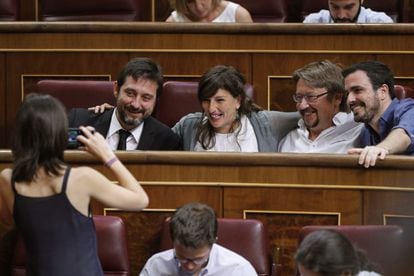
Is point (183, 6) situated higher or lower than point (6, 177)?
higher

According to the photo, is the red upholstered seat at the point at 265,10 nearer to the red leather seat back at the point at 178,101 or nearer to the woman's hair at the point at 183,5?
the woman's hair at the point at 183,5

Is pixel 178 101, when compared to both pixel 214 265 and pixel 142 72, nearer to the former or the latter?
pixel 142 72

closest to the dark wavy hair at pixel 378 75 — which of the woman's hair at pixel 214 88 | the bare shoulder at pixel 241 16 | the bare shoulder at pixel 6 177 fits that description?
the woman's hair at pixel 214 88

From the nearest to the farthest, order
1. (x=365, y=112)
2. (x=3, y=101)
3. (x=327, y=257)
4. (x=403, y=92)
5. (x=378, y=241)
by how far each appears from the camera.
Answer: (x=327, y=257)
(x=378, y=241)
(x=365, y=112)
(x=403, y=92)
(x=3, y=101)

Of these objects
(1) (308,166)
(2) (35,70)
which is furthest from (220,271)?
(2) (35,70)

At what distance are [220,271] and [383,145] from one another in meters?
0.31

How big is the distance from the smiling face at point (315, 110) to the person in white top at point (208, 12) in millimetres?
375

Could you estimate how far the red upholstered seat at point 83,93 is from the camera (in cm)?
157

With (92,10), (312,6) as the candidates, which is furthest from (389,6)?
(92,10)

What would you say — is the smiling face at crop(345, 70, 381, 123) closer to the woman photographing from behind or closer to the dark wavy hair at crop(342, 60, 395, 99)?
the dark wavy hair at crop(342, 60, 395, 99)

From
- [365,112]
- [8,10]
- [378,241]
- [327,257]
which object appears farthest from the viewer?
[8,10]

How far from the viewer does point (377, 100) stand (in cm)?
141

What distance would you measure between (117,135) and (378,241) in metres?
0.45

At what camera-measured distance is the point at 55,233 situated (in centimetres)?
95
